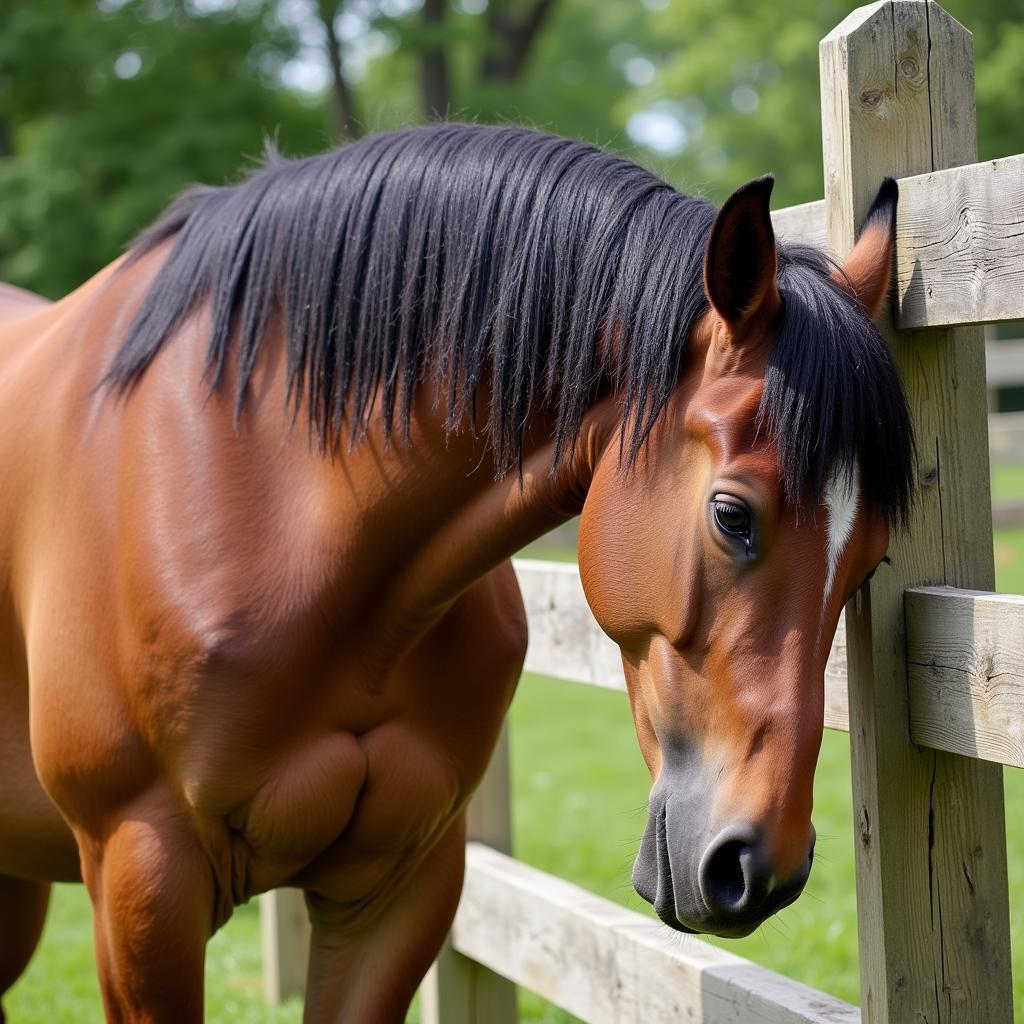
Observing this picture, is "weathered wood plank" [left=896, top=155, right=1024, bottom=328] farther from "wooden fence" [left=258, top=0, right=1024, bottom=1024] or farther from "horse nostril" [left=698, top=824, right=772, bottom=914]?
"horse nostril" [left=698, top=824, right=772, bottom=914]

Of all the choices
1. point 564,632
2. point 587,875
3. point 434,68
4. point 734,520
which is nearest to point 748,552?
point 734,520

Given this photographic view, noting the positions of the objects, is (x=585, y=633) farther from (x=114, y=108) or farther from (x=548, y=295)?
(x=114, y=108)

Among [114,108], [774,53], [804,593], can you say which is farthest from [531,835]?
[774,53]

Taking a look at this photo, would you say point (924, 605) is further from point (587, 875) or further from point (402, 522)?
point (587, 875)

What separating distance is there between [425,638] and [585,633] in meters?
0.77

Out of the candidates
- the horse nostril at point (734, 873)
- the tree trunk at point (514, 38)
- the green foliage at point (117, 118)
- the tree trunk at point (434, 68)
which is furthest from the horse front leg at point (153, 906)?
the tree trunk at point (514, 38)

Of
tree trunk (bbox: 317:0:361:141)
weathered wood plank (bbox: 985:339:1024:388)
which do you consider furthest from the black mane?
tree trunk (bbox: 317:0:361:141)

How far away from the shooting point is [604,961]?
9.67 ft

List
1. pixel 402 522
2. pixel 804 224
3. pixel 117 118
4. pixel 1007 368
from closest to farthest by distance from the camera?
pixel 402 522, pixel 804 224, pixel 1007 368, pixel 117 118

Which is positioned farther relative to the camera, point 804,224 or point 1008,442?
point 1008,442

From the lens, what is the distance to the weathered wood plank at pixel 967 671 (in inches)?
73.2

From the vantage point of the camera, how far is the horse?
67.5 inches

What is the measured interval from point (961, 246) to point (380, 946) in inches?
65.1

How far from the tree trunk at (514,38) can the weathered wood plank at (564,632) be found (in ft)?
61.2
